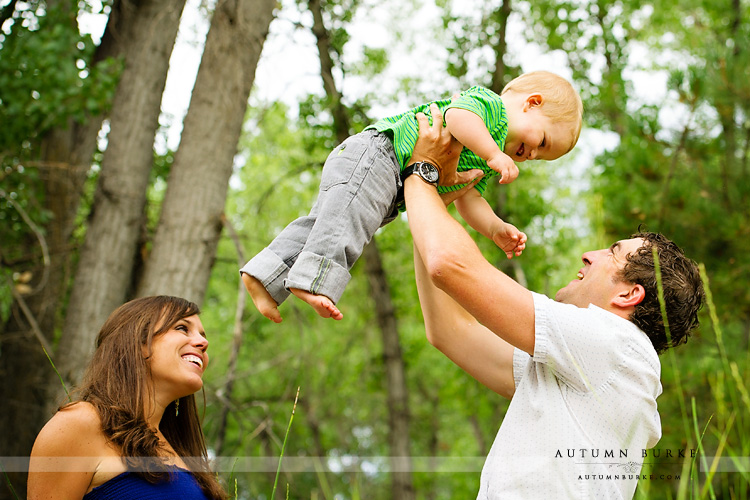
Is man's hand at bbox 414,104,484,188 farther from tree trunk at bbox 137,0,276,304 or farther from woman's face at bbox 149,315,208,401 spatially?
tree trunk at bbox 137,0,276,304

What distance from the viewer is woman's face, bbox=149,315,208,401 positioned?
2.16m

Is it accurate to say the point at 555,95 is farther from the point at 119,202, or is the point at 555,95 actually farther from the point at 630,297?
the point at 119,202

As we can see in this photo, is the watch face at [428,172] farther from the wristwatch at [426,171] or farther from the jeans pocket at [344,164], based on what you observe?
the jeans pocket at [344,164]

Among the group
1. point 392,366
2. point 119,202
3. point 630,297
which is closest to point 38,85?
point 119,202

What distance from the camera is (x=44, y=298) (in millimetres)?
5348

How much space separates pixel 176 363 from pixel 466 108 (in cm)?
121

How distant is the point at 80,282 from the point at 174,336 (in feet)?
6.40

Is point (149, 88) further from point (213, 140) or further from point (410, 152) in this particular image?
point (410, 152)

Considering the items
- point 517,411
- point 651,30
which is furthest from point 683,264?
point 651,30

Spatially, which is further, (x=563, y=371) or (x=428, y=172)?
(x=428, y=172)

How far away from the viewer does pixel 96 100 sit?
15.0ft

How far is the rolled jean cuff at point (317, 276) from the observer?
183 cm

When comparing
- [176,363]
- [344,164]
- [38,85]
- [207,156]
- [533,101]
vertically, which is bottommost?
[176,363]

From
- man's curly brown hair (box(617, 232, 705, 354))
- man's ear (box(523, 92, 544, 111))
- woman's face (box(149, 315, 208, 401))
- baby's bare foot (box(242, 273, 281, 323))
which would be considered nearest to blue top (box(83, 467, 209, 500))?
woman's face (box(149, 315, 208, 401))
